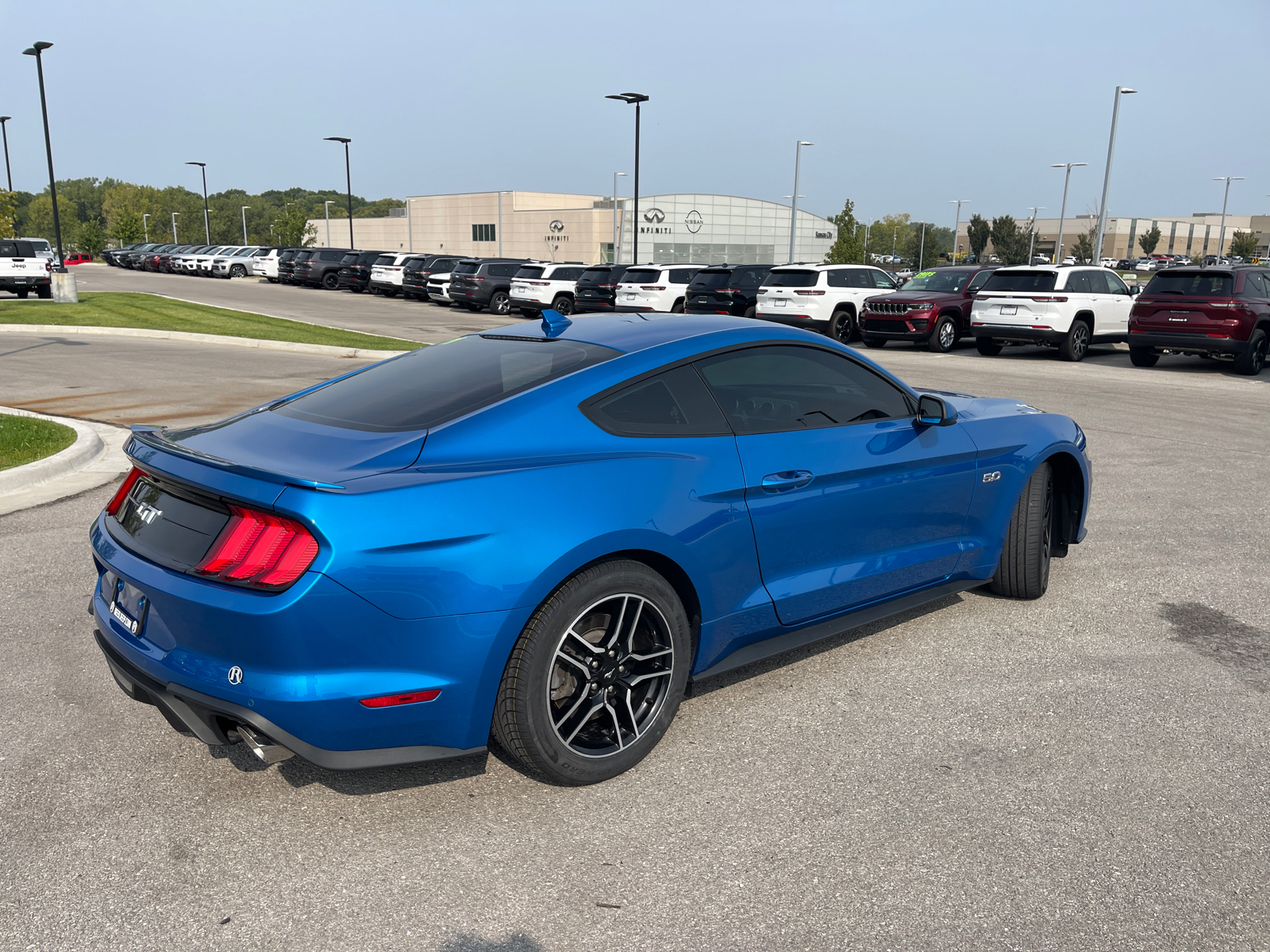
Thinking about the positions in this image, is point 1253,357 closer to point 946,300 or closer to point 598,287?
point 946,300

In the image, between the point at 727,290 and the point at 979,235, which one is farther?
the point at 979,235

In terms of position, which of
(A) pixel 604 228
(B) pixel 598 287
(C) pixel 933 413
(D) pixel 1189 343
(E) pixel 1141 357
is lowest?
(E) pixel 1141 357

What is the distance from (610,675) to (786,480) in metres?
1.01

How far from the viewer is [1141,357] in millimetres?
18875

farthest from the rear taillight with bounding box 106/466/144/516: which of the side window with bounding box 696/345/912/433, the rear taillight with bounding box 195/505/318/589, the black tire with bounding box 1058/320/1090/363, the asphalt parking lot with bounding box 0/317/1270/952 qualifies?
the black tire with bounding box 1058/320/1090/363

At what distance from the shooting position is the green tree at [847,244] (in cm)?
6700

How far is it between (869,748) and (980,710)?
639 mm

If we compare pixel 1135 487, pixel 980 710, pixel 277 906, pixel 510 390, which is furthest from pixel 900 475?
pixel 1135 487

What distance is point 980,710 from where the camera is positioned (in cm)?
412

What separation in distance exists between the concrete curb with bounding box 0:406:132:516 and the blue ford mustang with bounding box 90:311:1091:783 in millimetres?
4162

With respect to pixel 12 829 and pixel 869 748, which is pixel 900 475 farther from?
pixel 12 829

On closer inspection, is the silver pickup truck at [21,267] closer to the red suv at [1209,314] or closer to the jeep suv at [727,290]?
the jeep suv at [727,290]

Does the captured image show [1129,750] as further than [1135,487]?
No

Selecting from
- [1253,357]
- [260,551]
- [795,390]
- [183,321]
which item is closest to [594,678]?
[260,551]
